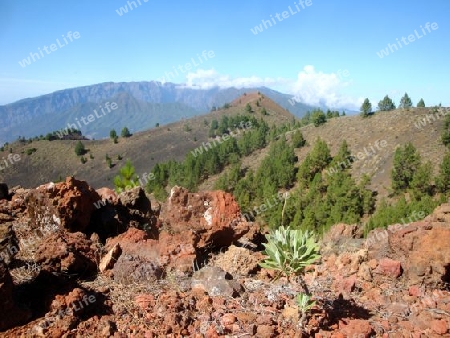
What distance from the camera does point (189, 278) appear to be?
15.8 ft

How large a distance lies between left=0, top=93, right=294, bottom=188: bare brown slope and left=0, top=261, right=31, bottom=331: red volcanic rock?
7981cm

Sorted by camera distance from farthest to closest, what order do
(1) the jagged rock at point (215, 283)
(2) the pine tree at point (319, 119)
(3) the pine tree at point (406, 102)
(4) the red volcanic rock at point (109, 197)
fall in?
(2) the pine tree at point (319, 119)
(3) the pine tree at point (406, 102)
(4) the red volcanic rock at point (109, 197)
(1) the jagged rock at point (215, 283)

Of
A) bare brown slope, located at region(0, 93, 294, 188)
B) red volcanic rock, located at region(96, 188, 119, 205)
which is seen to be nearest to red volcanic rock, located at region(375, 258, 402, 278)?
red volcanic rock, located at region(96, 188, 119, 205)

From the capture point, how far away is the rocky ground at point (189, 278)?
366cm

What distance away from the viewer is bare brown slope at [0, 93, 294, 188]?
87.4 meters

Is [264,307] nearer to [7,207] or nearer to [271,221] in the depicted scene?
[7,207]

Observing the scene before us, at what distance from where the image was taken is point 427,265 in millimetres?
5098

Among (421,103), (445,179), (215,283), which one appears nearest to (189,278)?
(215,283)

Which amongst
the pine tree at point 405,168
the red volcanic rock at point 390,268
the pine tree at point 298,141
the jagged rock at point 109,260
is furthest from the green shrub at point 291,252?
the pine tree at point 298,141

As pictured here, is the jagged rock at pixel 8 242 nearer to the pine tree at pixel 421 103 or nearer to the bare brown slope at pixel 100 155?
the pine tree at pixel 421 103

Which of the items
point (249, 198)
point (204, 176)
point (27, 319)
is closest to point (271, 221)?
point (249, 198)

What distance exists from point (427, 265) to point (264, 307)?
268 cm

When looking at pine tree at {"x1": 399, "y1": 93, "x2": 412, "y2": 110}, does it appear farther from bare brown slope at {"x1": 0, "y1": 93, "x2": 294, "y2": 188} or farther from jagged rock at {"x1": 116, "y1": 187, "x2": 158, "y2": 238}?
jagged rock at {"x1": 116, "y1": 187, "x2": 158, "y2": 238}

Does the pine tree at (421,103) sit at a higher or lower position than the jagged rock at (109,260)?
lower
